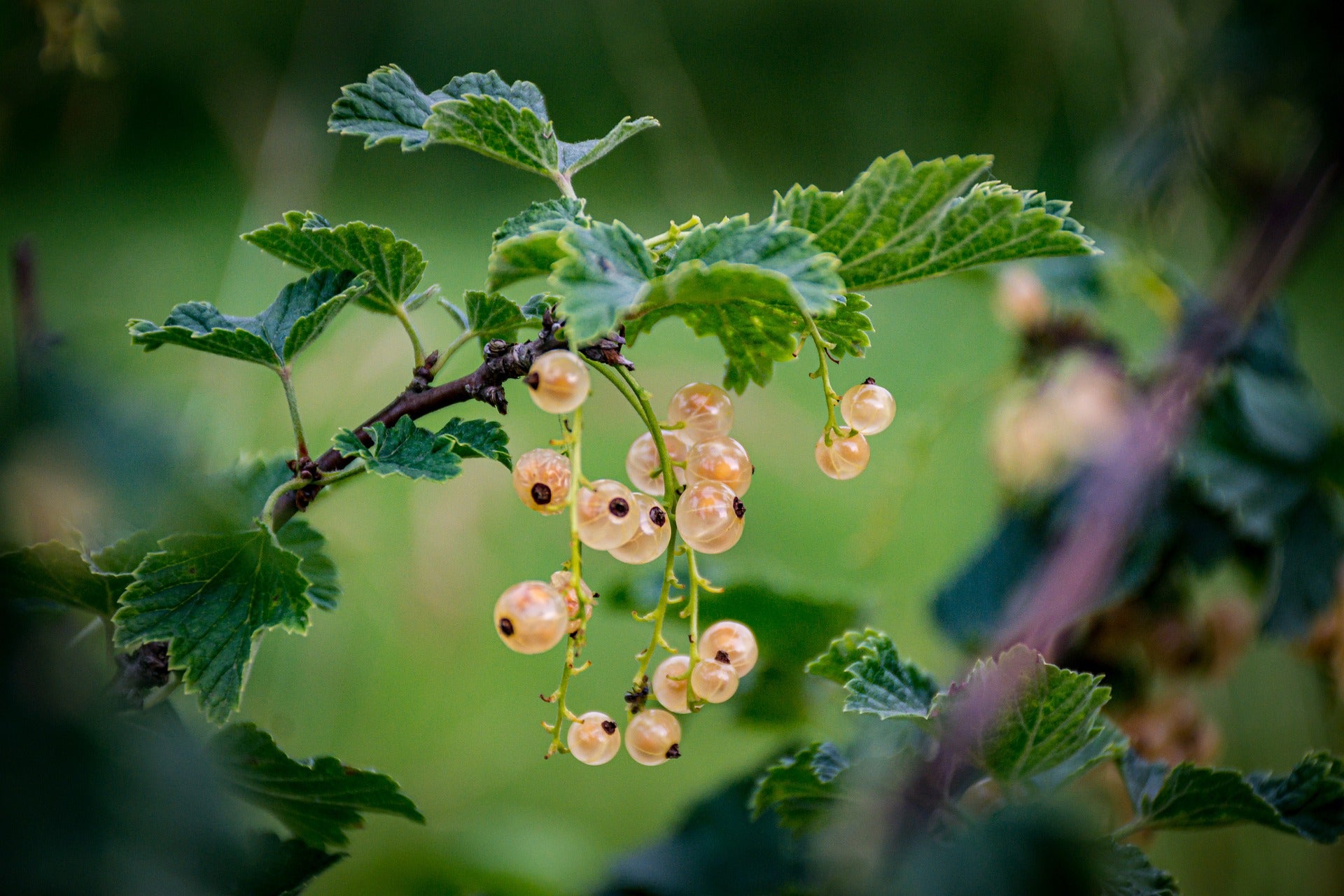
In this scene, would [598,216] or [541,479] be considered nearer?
[541,479]

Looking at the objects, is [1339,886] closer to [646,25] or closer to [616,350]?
[616,350]

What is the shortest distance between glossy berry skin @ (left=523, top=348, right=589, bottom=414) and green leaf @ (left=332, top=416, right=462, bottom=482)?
32 mm

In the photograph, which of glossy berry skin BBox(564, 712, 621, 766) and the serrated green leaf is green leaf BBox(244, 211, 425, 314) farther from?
glossy berry skin BBox(564, 712, 621, 766)

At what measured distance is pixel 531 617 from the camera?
195 mm

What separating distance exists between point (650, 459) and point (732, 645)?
6 centimetres

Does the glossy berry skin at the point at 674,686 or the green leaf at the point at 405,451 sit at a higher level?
the green leaf at the point at 405,451

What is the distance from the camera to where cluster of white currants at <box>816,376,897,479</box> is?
23cm

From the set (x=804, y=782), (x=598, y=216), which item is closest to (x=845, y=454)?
(x=804, y=782)

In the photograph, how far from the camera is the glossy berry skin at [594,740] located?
223 millimetres

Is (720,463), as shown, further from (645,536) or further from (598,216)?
(598,216)

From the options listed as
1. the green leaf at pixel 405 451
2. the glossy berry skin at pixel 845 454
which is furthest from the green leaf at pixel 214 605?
the glossy berry skin at pixel 845 454

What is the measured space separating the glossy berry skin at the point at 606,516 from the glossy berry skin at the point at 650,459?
3cm

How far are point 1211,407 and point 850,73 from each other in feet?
3.49

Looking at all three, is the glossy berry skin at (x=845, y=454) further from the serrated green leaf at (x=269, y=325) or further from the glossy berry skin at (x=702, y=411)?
the serrated green leaf at (x=269, y=325)
